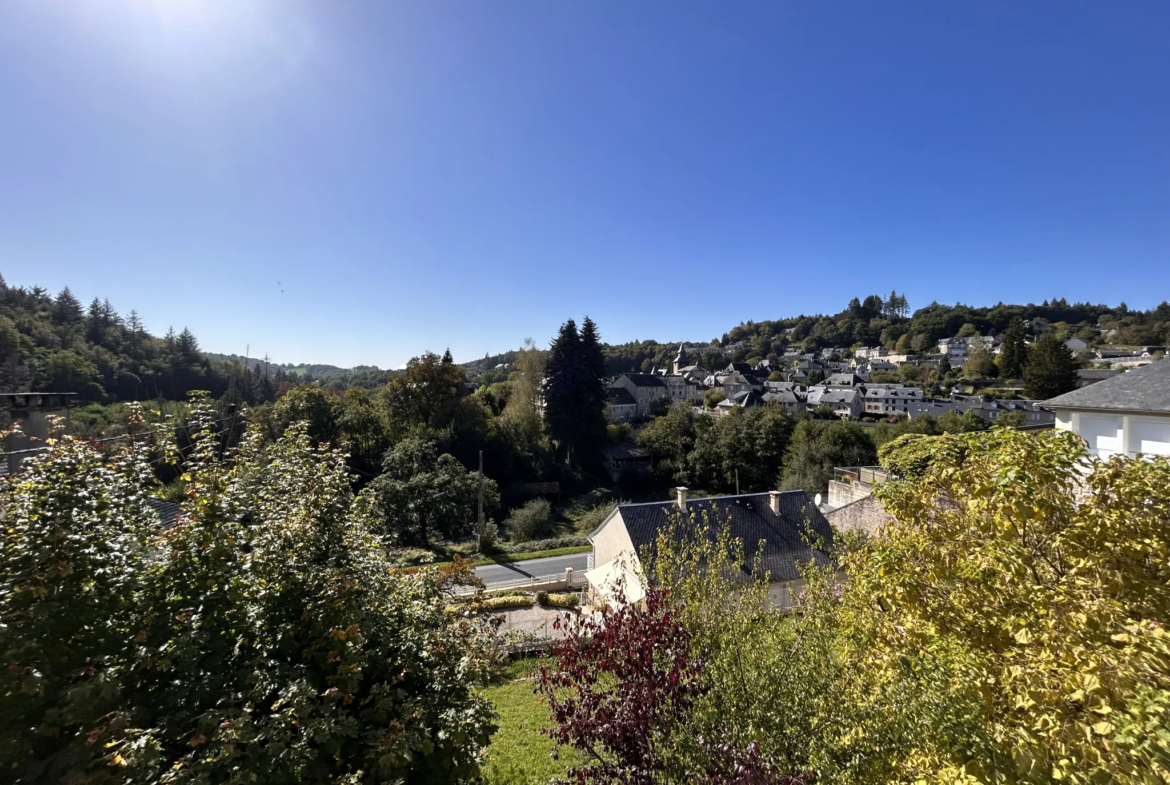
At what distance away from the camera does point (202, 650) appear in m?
3.80

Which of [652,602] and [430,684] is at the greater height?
[652,602]

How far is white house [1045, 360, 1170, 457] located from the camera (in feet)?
31.6

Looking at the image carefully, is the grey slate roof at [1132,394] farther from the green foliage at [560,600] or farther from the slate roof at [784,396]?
the slate roof at [784,396]

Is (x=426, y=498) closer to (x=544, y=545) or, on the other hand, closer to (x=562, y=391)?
(x=544, y=545)

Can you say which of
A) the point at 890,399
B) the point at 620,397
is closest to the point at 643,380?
the point at 620,397

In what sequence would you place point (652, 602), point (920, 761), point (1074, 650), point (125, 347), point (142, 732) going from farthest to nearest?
point (125, 347)
point (652, 602)
point (920, 761)
point (1074, 650)
point (142, 732)

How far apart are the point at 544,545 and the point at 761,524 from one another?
14.9m

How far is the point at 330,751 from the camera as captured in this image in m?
3.40

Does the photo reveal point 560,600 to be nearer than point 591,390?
Yes

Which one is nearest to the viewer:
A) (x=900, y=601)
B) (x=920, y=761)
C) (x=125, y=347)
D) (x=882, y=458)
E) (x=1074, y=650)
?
(x=1074, y=650)

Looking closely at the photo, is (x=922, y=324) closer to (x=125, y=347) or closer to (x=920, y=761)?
(x=920, y=761)

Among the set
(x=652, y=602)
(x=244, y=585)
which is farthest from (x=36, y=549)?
(x=652, y=602)

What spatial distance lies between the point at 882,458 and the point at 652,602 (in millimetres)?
4122

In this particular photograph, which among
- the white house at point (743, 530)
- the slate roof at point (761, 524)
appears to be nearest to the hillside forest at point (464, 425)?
the white house at point (743, 530)
